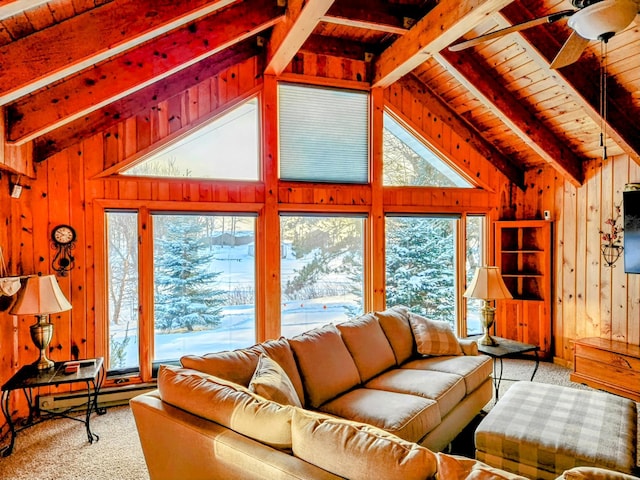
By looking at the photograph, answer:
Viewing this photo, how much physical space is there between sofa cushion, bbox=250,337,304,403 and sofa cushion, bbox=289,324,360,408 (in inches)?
2.5

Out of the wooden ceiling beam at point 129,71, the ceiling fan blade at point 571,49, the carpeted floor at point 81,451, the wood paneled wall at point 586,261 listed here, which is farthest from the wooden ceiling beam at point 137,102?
the wood paneled wall at point 586,261

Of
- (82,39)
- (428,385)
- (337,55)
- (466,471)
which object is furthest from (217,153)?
(466,471)

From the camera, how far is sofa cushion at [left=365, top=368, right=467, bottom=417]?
288 centimetres

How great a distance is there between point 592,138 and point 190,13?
4.34 metres

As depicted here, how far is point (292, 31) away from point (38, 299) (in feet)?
9.82

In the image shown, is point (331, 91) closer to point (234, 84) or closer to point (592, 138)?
point (234, 84)

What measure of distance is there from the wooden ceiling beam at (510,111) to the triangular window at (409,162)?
37.1 inches

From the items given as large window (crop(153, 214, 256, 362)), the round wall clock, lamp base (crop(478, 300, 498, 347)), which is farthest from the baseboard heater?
lamp base (crop(478, 300, 498, 347))

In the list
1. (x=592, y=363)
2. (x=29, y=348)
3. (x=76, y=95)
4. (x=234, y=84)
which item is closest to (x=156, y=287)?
(x=29, y=348)

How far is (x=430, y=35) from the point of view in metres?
3.69

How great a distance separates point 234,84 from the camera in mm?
4488

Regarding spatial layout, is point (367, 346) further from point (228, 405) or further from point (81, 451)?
point (81, 451)

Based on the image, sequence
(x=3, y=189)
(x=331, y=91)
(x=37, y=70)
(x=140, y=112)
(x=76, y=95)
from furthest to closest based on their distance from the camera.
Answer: (x=331, y=91), (x=140, y=112), (x=3, y=189), (x=76, y=95), (x=37, y=70)

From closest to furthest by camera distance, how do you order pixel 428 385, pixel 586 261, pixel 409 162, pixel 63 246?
pixel 428 385
pixel 63 246
pixel 586 261
pixel 409 162
